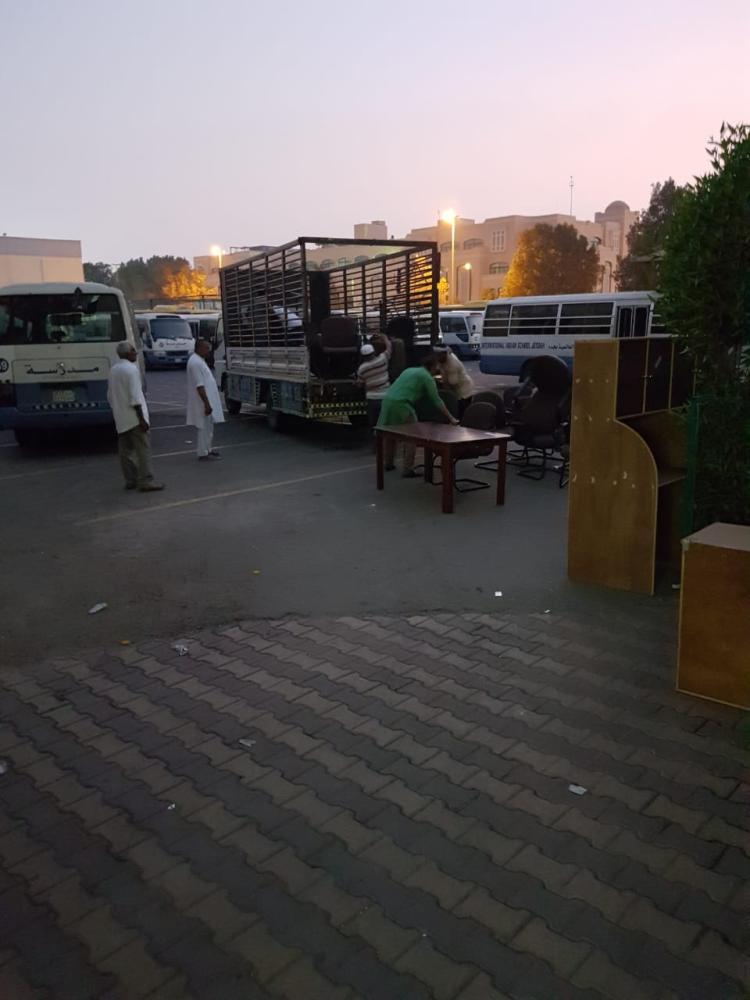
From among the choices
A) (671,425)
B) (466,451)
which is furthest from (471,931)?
(466,451)

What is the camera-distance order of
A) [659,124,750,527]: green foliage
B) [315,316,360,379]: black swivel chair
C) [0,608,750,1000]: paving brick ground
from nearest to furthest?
[0,608,750,1000]: paving brick ground < [659,124,750,527]: green foliage < [315,316,360,379]: black swivel chair

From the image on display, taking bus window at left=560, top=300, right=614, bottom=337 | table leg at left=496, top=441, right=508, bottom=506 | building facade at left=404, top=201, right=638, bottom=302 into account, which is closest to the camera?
table leg at left=496, top=441, right=508, bottom=506

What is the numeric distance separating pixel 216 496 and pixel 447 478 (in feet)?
9.04

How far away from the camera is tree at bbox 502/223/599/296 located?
48.8 meters

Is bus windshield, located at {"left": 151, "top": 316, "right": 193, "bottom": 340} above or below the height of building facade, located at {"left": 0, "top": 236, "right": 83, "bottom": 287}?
below

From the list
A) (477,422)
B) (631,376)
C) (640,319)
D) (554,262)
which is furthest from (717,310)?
(554,262)

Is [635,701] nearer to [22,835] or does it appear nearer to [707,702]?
[707,702]

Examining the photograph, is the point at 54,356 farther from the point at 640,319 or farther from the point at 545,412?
the point at 640,319

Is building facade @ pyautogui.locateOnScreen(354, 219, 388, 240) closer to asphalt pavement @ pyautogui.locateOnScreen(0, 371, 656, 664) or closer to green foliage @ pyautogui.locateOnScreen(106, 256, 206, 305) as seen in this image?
green foliage @ pyautogui.locateOnScreen(106, 256, 206, 305)

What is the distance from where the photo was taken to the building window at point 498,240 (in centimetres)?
8250

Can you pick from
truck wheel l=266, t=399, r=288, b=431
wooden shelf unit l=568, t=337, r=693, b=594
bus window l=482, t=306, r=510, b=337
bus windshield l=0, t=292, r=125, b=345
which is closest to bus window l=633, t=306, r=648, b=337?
bus window l=482, t=306, r=510, b=337

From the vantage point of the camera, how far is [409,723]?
12.4ft

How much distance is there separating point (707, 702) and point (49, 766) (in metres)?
3.08

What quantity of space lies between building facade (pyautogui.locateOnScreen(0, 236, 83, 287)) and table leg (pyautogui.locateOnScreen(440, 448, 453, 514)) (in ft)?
207
